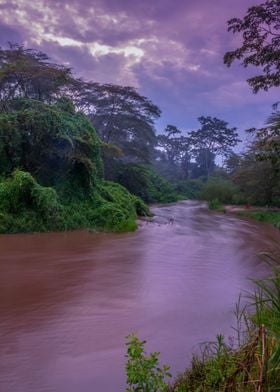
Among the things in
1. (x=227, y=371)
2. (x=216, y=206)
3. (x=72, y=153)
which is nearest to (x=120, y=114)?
(x=216, y=206)

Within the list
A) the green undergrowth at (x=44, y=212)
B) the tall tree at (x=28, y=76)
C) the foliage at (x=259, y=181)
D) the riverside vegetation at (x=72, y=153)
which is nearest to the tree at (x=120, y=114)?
the riverside vegetation at (x=72, y=153)

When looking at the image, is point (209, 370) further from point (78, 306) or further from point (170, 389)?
point (78, 306)

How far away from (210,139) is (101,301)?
47.9 metres

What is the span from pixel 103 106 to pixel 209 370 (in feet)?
81.2

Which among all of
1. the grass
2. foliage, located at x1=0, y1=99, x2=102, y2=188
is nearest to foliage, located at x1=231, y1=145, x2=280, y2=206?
the grass

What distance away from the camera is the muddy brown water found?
4.15m

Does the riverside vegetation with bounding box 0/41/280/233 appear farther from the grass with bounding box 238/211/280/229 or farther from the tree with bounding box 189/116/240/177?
the tree with bounding box 189/116/240/177

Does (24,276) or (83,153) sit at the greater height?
(83,153)

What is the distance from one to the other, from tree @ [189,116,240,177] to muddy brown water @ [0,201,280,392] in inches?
1585

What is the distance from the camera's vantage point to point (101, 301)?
6453mm

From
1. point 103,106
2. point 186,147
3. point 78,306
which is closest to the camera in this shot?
point 78,306

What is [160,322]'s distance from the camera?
5.62m

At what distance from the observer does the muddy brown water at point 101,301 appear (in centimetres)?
415

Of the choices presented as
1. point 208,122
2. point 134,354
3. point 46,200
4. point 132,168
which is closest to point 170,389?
point 134,354
